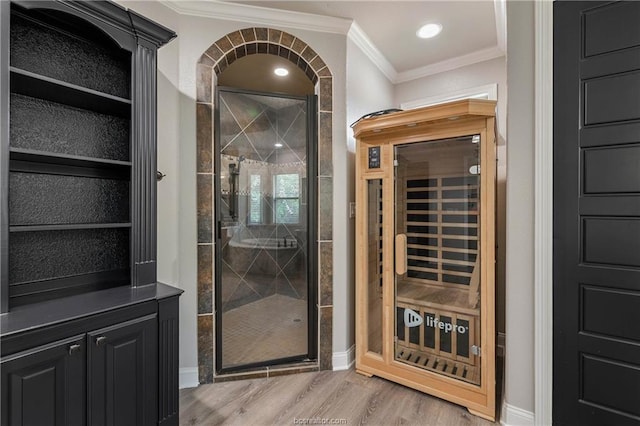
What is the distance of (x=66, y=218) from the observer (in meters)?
1.64

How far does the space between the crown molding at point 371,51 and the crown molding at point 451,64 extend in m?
0.13

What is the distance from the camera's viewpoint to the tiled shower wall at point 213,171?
2.21 metres

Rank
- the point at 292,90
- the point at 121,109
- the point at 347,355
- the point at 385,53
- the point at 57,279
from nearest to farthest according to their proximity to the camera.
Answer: the point at 57,279, the point at 121,109, the point at 347,355, the point at 385,53, the point at 292,90

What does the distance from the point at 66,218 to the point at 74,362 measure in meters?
0.77

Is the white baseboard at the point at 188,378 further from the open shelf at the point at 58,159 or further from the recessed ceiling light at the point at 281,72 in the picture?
the recessed ceiling light at the point at 281,72

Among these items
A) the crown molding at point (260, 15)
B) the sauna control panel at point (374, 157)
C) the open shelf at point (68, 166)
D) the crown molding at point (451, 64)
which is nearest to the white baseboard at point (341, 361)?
the sauna control panel at point (374, 157)

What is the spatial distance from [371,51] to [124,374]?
3023 millimetres

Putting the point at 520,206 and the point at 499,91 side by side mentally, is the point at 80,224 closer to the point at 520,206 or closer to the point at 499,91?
the point at 520,206

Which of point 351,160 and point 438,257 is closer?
point 438,257

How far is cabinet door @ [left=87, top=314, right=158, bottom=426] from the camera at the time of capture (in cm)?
136

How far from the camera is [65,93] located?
152 cm

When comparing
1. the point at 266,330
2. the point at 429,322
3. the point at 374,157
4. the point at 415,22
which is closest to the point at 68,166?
the point at 266,330

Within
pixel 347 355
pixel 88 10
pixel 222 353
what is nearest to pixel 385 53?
pixel 88 10

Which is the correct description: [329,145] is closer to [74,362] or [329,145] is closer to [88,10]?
[88,10]
